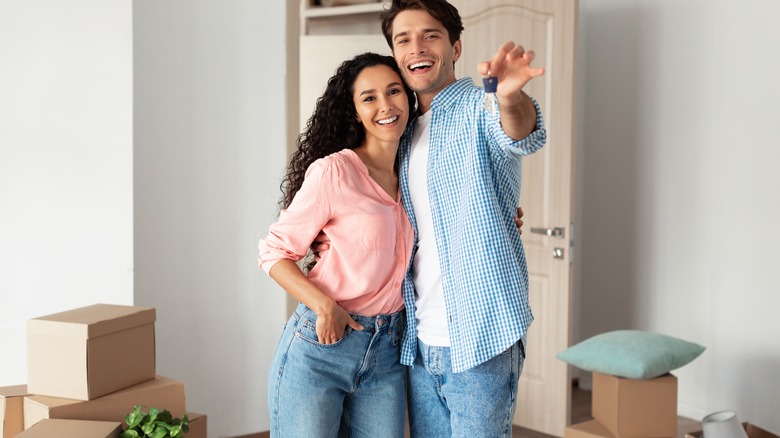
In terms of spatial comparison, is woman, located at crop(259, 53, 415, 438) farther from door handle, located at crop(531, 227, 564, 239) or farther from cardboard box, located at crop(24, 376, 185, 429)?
door handle, located at crop(531, 227, 564, 239)

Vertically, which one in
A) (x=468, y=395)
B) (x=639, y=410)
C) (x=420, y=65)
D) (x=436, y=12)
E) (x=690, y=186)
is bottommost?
(x=639, y=410)

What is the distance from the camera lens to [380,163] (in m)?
1.75

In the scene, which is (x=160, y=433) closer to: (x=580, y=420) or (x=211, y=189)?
(x=211, y=189)

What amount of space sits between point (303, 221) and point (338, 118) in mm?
276

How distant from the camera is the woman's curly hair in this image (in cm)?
177

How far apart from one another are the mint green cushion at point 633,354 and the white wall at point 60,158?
181cm

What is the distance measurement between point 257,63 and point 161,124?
1.71 feet

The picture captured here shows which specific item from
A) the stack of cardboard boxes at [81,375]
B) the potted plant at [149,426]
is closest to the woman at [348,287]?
the potted plant at [149,426]

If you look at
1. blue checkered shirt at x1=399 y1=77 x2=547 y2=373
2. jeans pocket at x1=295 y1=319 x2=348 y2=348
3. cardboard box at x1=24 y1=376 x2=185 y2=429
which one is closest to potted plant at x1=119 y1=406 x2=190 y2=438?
cardboard box at x1=24 y1=376 x2=185 y2=429

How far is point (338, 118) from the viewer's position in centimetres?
178

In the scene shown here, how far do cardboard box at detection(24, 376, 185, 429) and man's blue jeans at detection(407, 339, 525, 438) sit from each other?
936 mm

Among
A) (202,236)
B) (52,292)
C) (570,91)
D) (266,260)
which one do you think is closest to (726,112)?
(570,91)

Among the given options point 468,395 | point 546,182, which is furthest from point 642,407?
point 468,395

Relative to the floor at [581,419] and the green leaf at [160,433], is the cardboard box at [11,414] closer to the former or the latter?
the green leaf at [160,433]
